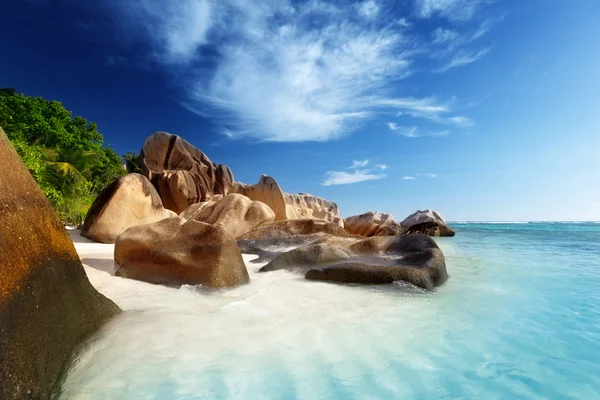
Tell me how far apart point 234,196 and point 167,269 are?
9.74m

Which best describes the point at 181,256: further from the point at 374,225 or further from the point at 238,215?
the point at 374,225

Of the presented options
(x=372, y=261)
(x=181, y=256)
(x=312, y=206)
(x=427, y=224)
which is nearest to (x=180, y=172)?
(x=312, y=206)

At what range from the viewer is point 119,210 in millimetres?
9711

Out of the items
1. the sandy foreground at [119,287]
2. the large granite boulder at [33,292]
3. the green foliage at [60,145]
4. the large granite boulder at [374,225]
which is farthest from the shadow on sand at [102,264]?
the large granite boulder at [374,225]

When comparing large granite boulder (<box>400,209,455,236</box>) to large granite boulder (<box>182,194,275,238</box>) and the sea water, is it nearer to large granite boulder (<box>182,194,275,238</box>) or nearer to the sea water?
large granite boulder (<box>182,194,275,238</box>)

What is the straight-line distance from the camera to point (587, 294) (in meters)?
5.14

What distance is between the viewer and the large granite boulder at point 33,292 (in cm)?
173

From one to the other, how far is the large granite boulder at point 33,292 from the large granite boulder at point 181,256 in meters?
1.92

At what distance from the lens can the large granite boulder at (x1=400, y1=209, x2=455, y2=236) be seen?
2964cm

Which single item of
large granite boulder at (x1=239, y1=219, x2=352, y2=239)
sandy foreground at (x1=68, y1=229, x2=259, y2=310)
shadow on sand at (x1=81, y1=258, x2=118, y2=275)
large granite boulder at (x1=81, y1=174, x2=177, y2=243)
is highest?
large granite boulder at (x1=81, y1=174, x2=177, y2=243)

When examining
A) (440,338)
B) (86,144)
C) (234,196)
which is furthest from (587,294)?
(86,144)

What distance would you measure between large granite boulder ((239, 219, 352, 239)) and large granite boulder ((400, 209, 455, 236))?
65.4 feet

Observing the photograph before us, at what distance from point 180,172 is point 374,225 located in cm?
1650

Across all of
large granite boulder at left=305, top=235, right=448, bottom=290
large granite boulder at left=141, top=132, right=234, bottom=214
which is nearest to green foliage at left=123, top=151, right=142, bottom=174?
large granite boulder at left=141, top=132, right=234, bottom=214
